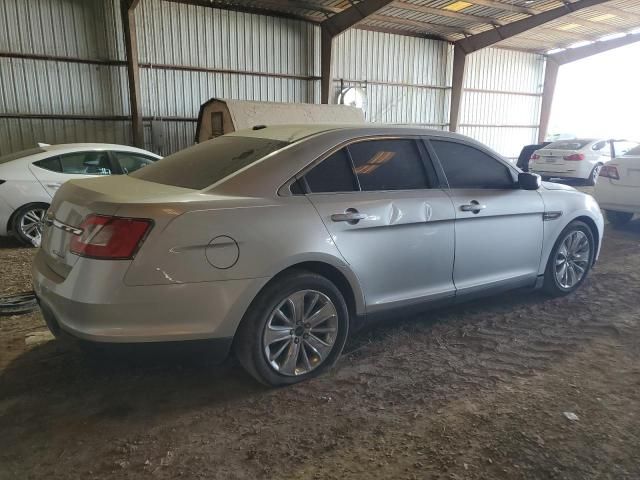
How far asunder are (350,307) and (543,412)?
4.00 feet

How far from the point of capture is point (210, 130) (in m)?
11.1

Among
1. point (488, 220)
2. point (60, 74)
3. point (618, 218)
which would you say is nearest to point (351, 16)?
point (60, 74)

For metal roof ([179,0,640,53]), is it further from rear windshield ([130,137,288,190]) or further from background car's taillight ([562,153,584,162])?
rear windshield ([130,137,288,190])

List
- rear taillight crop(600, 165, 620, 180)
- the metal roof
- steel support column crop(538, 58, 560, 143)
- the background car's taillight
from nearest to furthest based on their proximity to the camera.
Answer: rear taillight crop(600, 165, 620, 180) → the metal roof → the background car's taillight → steel support column crop(538, 58, 560, 143)

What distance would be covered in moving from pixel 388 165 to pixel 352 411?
5.19 feet

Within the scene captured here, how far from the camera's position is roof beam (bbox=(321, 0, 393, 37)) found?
12.3 metres

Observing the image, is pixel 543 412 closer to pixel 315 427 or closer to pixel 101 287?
pixel 315 427

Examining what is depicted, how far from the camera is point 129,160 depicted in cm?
720

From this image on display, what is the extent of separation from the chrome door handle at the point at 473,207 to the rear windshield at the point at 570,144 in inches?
472

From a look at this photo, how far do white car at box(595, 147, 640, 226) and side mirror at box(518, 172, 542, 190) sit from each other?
4.11 m

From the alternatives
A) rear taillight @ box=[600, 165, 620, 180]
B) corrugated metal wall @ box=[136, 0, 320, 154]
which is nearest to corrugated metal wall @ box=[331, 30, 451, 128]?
corrugated metal wall @ box=[136, 0, 320, 154]

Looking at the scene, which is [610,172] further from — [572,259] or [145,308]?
[145,308]

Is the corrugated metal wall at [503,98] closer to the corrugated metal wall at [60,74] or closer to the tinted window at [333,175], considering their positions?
the corrugated metal wall at [60,74]

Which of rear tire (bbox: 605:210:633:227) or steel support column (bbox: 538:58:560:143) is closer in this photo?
rear tire (bbox: 605:210:633:227)
